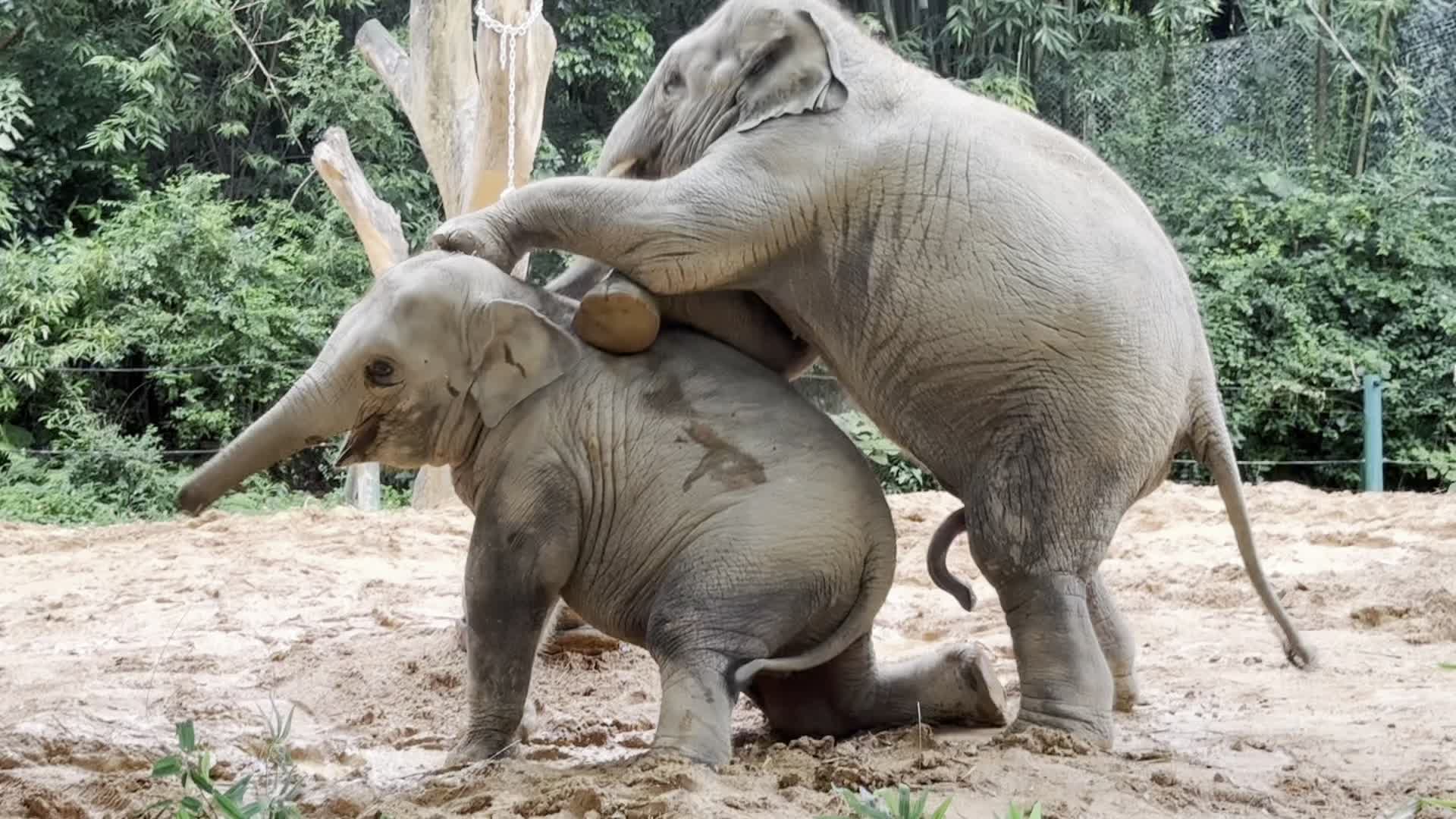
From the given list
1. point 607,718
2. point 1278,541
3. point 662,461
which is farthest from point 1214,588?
point 662,461

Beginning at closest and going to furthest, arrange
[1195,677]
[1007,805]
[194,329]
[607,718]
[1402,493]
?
[1007,805]
[607,718]
[1195,677]
[1402,493]
[194,329]

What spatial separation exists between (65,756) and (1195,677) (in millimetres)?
3376

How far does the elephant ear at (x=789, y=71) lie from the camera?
12.9 feet

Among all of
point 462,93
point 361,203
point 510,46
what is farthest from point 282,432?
point 361,203

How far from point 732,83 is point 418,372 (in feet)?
3.59

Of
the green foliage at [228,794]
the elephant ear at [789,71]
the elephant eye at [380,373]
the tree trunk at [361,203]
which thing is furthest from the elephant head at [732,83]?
the tree trunk at [361,203]

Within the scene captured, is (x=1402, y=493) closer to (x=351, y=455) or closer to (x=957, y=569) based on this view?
(x=957, y=569)

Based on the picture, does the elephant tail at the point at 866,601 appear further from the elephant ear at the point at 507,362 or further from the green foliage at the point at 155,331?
the green foliage at the point at 155,331

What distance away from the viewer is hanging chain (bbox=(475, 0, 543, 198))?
29.0ft

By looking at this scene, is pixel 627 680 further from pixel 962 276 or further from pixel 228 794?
pixel 228 794

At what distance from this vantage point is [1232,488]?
13.8ft

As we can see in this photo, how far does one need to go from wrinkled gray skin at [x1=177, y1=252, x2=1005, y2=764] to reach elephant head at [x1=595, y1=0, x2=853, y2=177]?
26.0 inches

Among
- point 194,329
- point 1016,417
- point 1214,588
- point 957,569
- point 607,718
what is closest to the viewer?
point 1016,417

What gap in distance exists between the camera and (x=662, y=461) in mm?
3785
